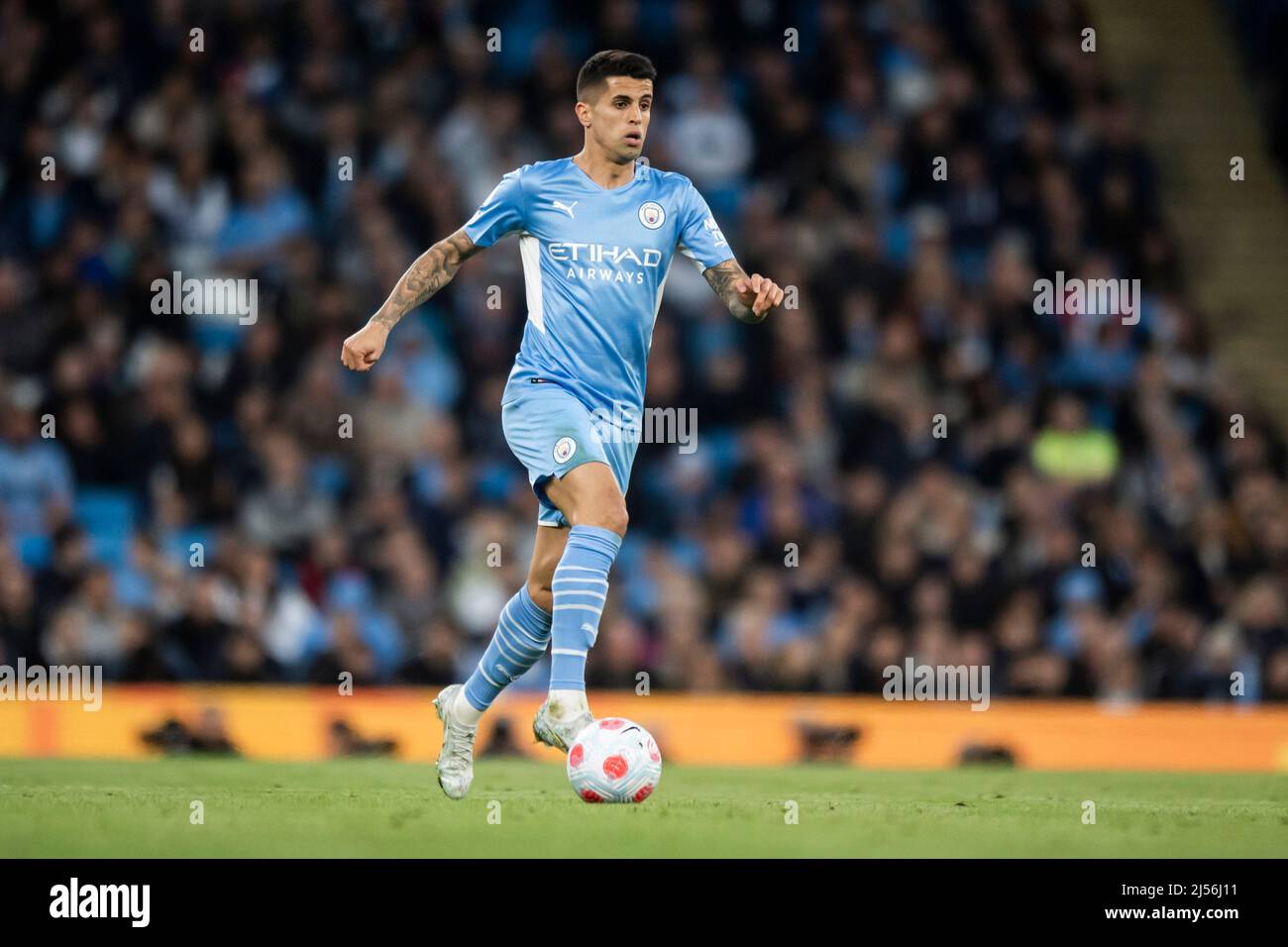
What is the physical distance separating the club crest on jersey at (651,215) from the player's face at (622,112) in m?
0.23

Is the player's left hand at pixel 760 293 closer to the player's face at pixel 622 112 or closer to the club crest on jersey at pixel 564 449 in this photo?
the player's face at pixel 622 112

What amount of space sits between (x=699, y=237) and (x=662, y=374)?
6.57 metres

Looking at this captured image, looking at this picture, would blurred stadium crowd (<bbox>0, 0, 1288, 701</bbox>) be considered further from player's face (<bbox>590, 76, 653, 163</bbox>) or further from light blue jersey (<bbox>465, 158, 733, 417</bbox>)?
player's face (<bbox>590, 76, 653, 163</bbox>)

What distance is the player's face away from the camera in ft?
26.1

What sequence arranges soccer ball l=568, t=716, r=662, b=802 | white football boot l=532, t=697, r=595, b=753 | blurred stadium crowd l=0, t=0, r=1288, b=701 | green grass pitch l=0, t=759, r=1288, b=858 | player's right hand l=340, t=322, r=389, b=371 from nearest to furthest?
1. green grass pitch l=0, t=759, r=1288, b=858
2. soccer ball l=568, t=716, r=662, b=802
3. white football boot l=532, t=697, r=595, b=753
4. player's right hand l=340, t=322, r=389, b=371
5. blurred stadium crowd l=0, t=0, r=1288, b=701

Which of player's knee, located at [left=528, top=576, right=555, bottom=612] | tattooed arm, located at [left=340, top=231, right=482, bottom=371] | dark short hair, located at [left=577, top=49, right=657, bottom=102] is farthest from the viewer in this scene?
Answer: player's knee, located at [left=528, top=576, right=555, bottom=612]

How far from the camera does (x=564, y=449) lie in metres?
7.75

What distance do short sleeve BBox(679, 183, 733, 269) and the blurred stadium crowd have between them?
17.7 ft

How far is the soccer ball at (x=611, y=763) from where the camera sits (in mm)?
7305

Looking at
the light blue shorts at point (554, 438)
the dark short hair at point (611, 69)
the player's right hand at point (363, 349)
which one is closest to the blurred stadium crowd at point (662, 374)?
the light blue shorts at point (554, 438)

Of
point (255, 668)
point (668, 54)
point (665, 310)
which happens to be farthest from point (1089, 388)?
point (255, 668)

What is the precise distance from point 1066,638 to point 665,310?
4045 mm

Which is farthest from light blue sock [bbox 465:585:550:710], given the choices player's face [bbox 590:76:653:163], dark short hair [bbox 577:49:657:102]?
dark short hair [bbox 577:49:657:102]

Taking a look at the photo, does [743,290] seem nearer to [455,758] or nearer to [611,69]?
[611,69]
